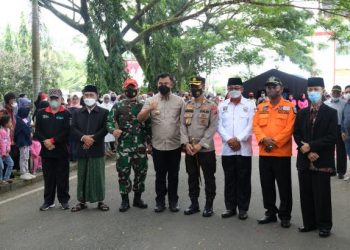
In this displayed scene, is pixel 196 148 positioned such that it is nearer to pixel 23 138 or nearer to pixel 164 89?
pixel 164 89

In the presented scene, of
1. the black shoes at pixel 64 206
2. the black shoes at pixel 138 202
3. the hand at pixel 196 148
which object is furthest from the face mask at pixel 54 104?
the hand at pixel 196 148

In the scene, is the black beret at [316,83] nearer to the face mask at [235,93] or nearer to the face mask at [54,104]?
the face mask at [235,93]

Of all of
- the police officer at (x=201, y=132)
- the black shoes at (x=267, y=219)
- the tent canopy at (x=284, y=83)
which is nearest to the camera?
the black shoes at (x=267, y=219)

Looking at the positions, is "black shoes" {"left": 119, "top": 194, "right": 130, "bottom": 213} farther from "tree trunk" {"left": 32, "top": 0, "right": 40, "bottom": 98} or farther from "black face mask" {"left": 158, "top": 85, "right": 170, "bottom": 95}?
"tree trunk" {"left": 32, "top": 0, "right": 40, "bottom": 98}

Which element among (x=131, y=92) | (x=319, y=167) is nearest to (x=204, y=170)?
(x=131, y=92)

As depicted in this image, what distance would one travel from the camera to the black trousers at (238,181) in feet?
20.4

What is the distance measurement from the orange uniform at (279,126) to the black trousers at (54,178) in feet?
9.71

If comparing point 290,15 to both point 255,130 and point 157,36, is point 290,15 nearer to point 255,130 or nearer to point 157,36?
point 157,36

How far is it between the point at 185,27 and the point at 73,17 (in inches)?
340

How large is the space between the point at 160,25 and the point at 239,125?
1117 cm

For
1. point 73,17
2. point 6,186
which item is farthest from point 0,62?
point 6,186

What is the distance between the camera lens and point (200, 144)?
6277 millimetres

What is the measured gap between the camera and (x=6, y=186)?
829 cm

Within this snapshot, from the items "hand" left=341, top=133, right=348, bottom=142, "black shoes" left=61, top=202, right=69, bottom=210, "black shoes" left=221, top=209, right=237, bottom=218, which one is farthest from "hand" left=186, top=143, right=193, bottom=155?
"hand" left=341, top=133, right=348, bottom=142
